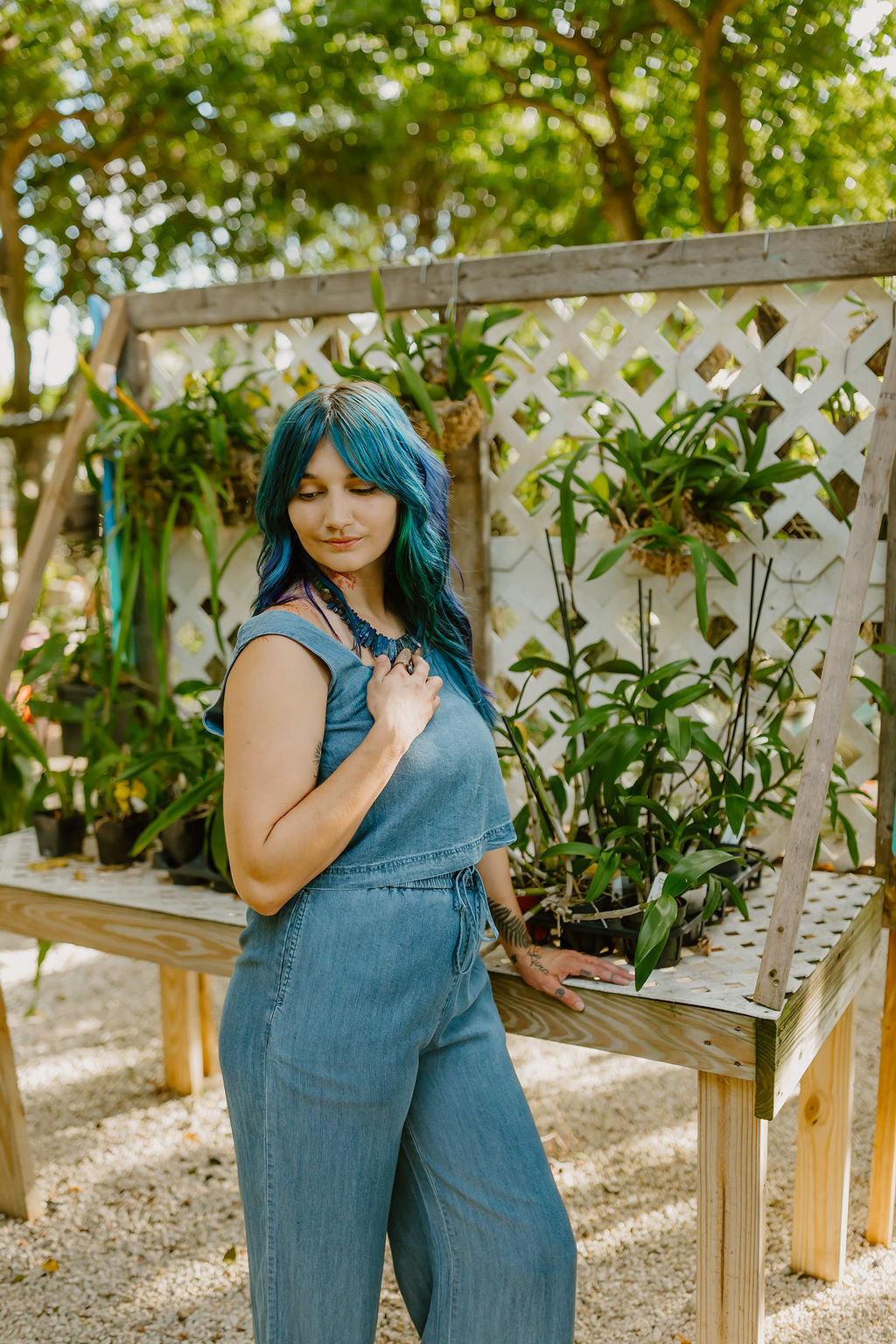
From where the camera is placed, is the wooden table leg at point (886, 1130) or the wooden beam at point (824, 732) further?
the wooden table leg at point (886, 1130)

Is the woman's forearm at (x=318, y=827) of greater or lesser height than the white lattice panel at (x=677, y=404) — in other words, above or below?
below

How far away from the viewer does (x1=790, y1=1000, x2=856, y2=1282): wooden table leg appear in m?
1.85

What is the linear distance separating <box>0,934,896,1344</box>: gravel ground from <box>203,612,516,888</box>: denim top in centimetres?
112

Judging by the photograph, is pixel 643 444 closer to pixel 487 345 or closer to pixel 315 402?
pixel 487 345

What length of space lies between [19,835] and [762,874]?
5.53 feet

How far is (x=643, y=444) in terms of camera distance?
198cm

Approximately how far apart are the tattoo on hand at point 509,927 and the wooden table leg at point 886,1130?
75 centimetres

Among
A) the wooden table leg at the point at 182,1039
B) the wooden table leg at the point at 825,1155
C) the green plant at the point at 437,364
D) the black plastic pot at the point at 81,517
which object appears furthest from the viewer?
the wooden table leg at the point at 182,1039

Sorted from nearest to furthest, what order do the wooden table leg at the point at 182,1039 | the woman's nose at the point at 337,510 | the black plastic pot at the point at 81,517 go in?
the woman's nose at the point at 337,510 < the black plastic pot at the point at 81,517 < the wooden table leg at the point at 182,1039

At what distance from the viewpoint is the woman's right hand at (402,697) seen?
47.9 inches

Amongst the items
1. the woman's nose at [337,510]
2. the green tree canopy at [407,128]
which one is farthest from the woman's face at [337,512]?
the green tree canopy at [407,128]

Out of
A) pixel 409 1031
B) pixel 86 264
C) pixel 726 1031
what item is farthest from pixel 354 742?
pixel 86 264

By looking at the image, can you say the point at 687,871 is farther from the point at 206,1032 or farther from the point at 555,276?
the point at 206,1032

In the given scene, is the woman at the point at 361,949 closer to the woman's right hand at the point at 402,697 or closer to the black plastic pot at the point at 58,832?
the woman's right hand at the point at 402,697
